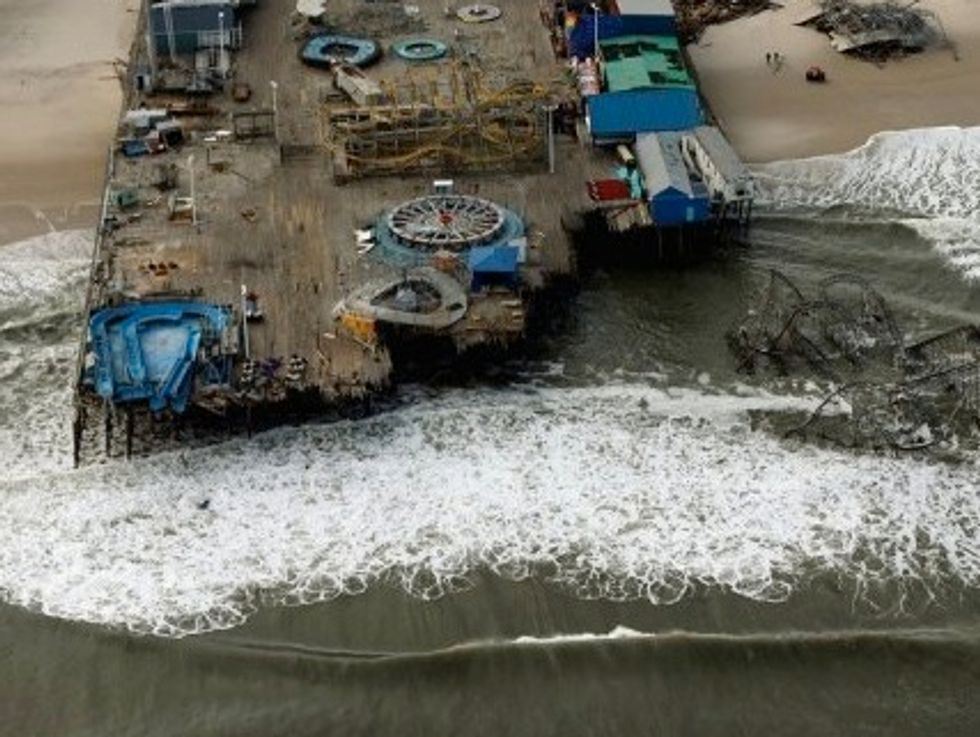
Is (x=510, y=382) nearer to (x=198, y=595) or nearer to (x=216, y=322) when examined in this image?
(x=216, y=322)

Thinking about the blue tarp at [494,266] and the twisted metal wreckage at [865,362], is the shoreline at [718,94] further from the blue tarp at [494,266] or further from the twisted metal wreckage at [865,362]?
the blue tarp at [494,266]

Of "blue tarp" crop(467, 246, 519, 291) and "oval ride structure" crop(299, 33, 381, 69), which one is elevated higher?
"oval ride structure" crop(299, 33, 381, 69)

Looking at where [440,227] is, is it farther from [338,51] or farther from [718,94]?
[718,94]

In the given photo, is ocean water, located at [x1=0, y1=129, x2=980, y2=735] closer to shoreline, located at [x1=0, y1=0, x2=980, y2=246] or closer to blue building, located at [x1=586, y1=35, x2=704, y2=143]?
blue building, located at [x1=586, y1=35, x2=704, y2=143]

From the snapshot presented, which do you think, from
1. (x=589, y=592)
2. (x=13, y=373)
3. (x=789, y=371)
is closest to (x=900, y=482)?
(x=789, y=371)

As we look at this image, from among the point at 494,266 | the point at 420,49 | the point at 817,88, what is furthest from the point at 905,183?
the point at 420,49

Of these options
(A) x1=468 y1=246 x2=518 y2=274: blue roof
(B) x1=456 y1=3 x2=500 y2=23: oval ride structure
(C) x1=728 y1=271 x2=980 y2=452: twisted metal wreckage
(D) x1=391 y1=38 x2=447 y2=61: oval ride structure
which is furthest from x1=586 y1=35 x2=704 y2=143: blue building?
(A) x1=468 y1=246 x2=518 y2=274: blue roof
